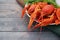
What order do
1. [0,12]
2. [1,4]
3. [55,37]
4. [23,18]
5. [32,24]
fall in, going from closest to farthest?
[55,37]
[32,24]
[23,18]
[0,12]
[1,4]

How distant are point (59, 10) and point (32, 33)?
188 millimetres

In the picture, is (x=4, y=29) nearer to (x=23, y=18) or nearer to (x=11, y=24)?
(x=11, y=24)

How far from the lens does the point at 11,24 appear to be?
3.59ft

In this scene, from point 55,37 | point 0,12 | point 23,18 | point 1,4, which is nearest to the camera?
point 55,37

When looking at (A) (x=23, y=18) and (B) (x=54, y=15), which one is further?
(A) (x=23, y=18)

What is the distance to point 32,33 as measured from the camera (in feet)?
3.22

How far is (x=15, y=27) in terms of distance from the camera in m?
1.06

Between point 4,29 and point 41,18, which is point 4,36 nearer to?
point 4,29

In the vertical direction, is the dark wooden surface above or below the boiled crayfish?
below

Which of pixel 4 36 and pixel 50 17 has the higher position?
pixel 50 17

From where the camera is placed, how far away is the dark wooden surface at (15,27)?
94 cm

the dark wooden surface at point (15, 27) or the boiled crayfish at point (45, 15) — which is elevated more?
the boiled crayfish at point (45, 15)

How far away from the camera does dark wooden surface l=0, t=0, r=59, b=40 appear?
0.94m

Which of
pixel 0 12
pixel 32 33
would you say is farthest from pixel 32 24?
pixel 0 12
